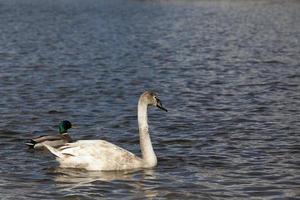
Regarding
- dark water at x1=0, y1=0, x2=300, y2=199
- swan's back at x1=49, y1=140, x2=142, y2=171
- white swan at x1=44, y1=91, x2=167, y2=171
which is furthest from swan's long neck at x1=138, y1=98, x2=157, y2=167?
swan's back at x1=49, y1=140, x2=142, y2=171

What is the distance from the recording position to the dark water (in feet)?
46.9

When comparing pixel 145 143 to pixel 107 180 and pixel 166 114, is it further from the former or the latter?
pixel 166 114

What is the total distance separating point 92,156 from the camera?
49.8 feet

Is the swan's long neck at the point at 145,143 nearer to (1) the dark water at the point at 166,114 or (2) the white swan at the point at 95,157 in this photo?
(2) the white swan at the point at 95,157

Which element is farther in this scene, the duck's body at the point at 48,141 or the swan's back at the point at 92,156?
the duck's body at the point at 48,141

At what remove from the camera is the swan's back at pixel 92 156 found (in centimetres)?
1517

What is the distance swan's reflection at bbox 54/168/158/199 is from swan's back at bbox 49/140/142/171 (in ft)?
0.40

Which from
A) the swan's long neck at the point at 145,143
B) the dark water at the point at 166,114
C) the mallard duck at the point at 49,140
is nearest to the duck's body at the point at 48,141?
the mallard duck at the point at 49,140

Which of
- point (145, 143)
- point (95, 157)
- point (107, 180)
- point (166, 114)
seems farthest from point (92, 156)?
point (166, 114)

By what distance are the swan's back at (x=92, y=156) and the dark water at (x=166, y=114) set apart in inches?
8.4

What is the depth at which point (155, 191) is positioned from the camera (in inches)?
543

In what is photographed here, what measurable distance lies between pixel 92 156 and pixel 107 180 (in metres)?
0.75

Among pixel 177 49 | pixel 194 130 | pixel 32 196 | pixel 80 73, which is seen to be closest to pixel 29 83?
pixel 80 73

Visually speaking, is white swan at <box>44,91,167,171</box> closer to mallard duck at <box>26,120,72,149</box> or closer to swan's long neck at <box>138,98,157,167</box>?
swan's long neck at <box>138,98,157,167</box>
